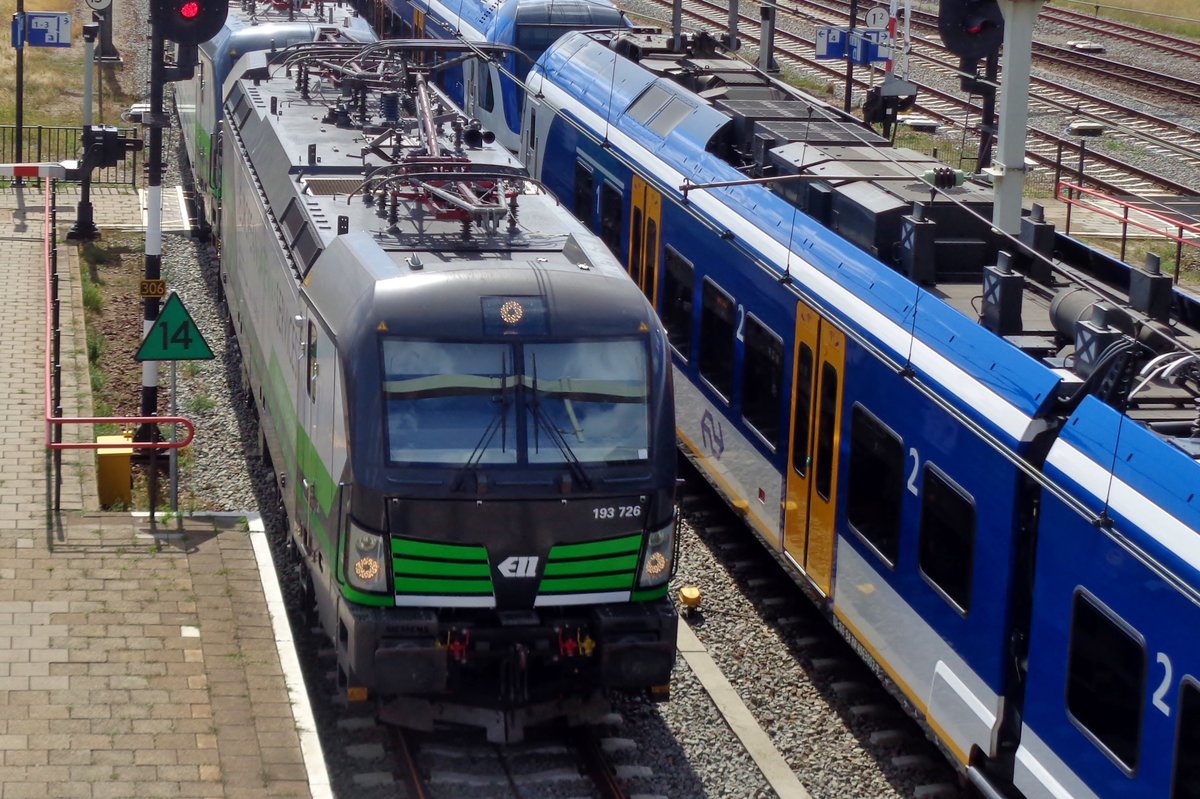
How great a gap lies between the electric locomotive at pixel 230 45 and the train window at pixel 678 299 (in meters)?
6.36

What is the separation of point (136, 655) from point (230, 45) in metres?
12.2

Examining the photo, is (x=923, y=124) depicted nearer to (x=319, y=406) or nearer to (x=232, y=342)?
(x=232, y=342)

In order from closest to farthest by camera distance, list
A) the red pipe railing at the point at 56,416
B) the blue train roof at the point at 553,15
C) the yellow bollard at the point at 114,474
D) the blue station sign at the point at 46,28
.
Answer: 1. the red pipe railing at the point at 56,416
2. the yellow bollard at the point at 114,474
3. the blue station sign at the point at 46,28
4. the blue train roof at the point at 553,15

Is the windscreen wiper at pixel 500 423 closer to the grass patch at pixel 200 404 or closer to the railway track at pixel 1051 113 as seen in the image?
the grass patch at pixel 200 404

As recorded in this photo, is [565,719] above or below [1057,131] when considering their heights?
below

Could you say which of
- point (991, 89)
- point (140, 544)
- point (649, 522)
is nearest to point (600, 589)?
point (649, 522)

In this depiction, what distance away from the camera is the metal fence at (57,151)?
27.2m

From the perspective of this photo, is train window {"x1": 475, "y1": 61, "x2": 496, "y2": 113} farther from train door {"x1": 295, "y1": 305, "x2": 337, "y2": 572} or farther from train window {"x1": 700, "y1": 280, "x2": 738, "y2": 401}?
train door {"x1": 295, "y1": 305, "x2": 337, "y2": 572}

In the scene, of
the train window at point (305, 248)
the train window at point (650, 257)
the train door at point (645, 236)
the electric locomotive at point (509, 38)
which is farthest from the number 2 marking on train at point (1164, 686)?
the electric locomotive at point (509, 38)

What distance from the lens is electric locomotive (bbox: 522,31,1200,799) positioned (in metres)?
7.91

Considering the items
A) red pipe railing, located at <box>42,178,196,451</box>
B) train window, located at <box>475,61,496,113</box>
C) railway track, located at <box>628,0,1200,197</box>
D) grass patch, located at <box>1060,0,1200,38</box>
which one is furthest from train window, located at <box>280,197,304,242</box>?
grass patch, located at <box>1060,0,1200,38</box>

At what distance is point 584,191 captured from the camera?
696 inches

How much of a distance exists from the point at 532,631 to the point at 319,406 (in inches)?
77.7

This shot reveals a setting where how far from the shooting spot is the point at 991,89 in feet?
55.6
